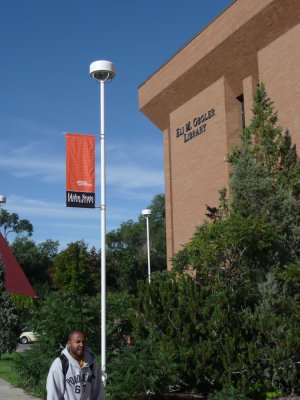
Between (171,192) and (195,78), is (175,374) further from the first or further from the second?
(171,192)

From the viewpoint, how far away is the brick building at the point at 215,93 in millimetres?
20359

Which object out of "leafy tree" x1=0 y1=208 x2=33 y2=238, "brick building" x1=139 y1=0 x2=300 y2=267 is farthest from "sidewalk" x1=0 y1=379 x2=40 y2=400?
"leafy tree" x1=0 y1=208 x2=33 y2=238

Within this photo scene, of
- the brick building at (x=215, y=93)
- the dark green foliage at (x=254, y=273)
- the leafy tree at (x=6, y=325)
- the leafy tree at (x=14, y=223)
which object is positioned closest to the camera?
the dark green foliage at (x=254, y=273)

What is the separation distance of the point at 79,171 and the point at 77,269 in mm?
47035

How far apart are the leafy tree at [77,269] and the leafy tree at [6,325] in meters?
32.7

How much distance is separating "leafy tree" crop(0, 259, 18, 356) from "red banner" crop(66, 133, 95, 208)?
1177cm

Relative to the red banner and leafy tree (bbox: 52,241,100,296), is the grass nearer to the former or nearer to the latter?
the red banner

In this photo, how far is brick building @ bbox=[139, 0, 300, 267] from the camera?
20359mm

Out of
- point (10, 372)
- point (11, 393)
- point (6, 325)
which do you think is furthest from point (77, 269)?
point (11, 393)

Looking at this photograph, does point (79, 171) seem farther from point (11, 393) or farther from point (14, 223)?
point (14, 223)

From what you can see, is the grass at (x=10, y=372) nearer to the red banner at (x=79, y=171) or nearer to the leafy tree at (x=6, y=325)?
the leafy tree at (x=6, y=325)

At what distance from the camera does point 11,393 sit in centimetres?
1381

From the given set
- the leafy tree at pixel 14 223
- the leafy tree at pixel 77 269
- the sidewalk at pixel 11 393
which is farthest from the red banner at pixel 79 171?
the leafy tree at pixel 14 223

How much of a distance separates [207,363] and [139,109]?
22.6 meters
